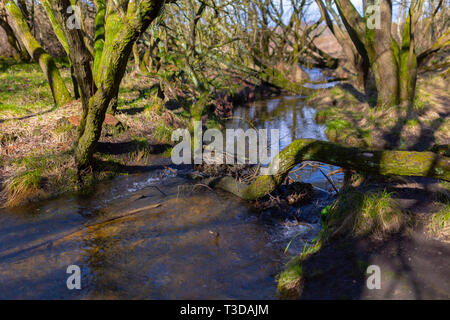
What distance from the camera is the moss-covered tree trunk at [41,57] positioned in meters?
9.41

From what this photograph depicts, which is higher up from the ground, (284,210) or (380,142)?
(380,142)

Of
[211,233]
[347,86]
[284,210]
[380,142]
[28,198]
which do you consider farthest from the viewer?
[347,86]

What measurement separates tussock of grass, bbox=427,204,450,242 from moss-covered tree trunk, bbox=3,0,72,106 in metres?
9.04

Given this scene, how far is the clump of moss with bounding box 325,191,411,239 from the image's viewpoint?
450 centimetres

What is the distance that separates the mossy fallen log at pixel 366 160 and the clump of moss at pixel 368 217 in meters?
0.40

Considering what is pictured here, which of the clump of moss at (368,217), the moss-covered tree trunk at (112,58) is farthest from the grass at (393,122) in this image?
the moss-covered tree trunk at (112,58)

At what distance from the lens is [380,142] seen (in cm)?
941

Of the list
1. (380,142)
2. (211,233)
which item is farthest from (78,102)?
(380,142)

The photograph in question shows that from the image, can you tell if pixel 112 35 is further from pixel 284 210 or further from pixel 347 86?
pixel 347 86
